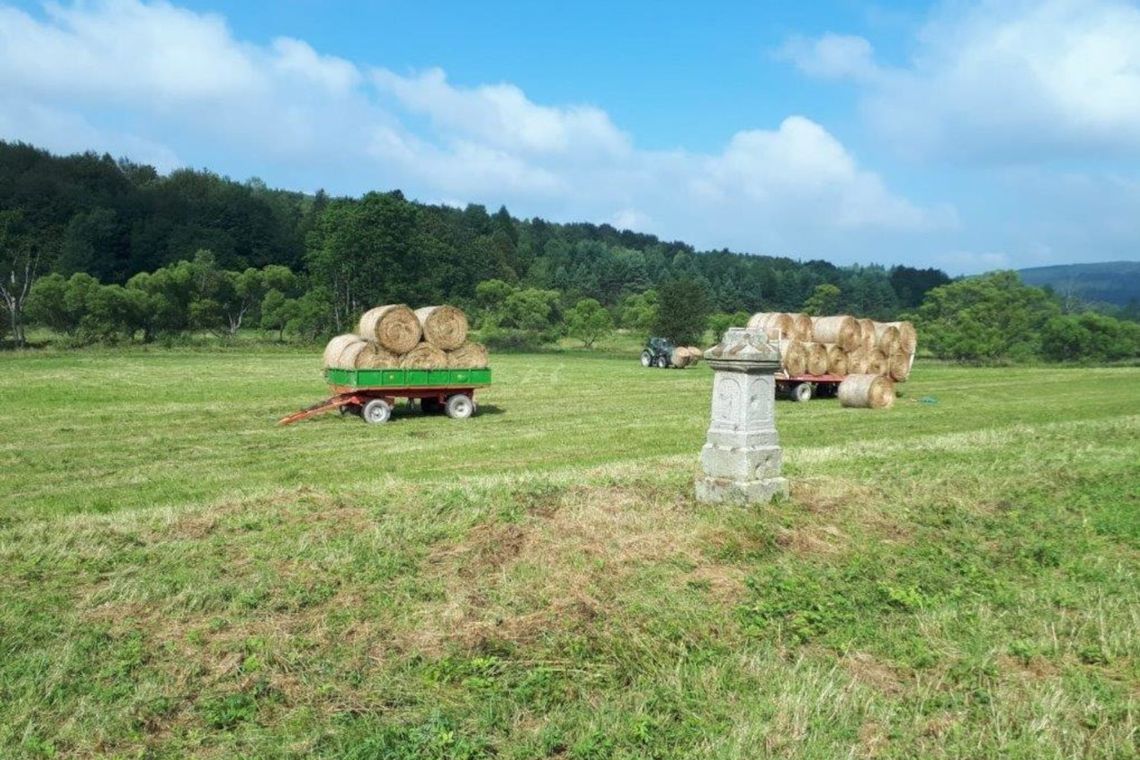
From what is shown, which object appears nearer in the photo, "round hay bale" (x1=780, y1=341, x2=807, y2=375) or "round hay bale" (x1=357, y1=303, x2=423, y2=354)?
"round hay bale" (x1=357, y1=303, x2=423, y2=354)

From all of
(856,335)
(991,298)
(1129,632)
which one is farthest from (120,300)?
(991,298)

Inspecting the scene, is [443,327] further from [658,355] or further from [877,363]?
[658,355]

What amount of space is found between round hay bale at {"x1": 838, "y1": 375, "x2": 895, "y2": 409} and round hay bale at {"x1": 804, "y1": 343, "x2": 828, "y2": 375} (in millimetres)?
1940

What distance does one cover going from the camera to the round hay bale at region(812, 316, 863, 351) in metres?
25.9

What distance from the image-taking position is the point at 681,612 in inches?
229

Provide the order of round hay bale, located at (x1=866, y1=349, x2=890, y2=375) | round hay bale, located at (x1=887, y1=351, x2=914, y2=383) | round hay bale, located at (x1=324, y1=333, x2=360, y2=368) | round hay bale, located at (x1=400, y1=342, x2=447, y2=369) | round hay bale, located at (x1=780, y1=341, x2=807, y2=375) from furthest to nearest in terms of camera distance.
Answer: round hay bale, located at (x1=887, y1=351, x2=914, y2=383)
round hay bale, located at (x1=866, y1=349, x2=890, y2=375)
round hay bale, located at (x1=780, y1=341, x2=807, y2=375)
round hay bale, located at (x1=324, y1=333, x2=360, y2=368)
round hay bale, located at (x1=400, y1=342, x2=447, y2=369)

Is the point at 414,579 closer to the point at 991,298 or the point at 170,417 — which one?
the point at 170,417

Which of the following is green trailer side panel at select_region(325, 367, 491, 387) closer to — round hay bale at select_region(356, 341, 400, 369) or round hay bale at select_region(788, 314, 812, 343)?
round hay bale at select_region(356, 341, 400, 369)

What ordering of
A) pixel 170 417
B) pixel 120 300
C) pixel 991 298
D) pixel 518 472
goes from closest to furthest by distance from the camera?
pixel 518 472 < pixel 170 417 < pixel 120 300 < pixel 991 298

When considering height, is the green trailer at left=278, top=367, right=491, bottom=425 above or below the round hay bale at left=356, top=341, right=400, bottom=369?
below

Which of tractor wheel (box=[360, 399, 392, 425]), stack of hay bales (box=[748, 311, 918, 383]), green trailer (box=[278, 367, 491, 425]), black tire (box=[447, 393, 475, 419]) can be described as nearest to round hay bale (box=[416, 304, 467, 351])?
green trailer (box=[278, 367, 491, 425])

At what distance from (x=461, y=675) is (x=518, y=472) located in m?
6.92

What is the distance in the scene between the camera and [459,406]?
19156 millimetres

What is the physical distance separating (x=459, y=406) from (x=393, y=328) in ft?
7.94
